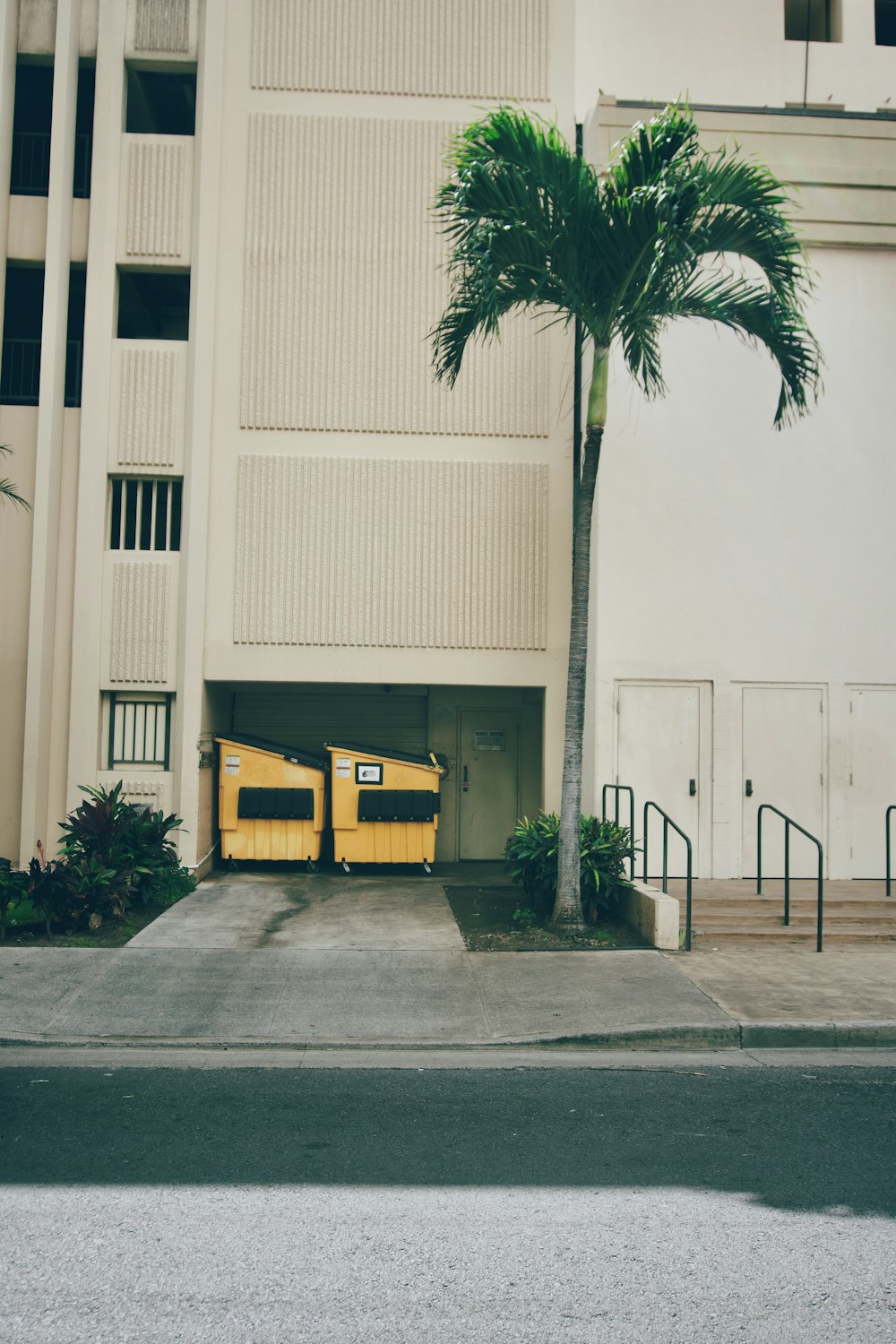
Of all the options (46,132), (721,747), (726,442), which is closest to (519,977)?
(721,747)

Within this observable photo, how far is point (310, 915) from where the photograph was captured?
10844 millimetres

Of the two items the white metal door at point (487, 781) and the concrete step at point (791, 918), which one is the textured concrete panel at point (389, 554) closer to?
the white metal door at point (487, 781)

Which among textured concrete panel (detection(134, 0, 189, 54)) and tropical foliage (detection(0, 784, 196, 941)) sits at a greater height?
textured concrete panel (detection(134, 0, 189, 54))

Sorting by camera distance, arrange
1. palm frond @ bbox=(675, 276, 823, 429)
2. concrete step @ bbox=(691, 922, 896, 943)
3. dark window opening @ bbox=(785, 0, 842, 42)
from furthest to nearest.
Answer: dark window opening @ bbox=(785, 0, 842, 42) < concrete step @ bbox=(691, 922, 896, 943) < palm frond @ bbox=(675, 276, 823, 429)

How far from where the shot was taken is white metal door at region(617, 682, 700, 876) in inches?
475

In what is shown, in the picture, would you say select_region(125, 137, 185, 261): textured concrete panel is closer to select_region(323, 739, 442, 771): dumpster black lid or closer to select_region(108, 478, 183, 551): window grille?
select_region(108, 478, 183, 551): window grille

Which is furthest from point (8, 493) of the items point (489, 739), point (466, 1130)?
point (466, 1130)

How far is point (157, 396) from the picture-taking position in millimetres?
12797

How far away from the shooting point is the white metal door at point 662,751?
12.1 meters

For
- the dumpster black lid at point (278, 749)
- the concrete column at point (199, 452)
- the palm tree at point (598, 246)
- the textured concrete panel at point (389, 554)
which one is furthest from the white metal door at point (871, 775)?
the concrete column at point (199, 452)

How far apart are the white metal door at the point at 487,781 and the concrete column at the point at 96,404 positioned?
4894 mm

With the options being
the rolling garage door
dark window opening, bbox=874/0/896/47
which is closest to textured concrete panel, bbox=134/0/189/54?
the rolling garage door

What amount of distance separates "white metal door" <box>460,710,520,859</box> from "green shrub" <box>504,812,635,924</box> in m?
3.69

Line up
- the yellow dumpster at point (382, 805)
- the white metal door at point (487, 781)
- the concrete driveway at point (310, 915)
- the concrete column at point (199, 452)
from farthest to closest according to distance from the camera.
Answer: the white metal door at point (487, 781)
the yellow dumpster at point (382, 805)
the concrete column at point (199, 452)
the concrete driveway at point (310, 915)
